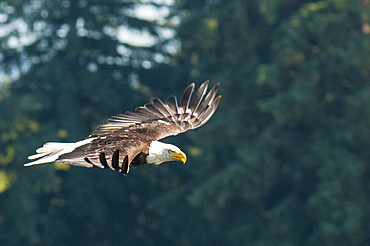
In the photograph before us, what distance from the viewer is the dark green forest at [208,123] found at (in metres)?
19.3

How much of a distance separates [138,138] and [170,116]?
3.42ft

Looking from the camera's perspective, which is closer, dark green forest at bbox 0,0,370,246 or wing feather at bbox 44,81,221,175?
wing feather at bbox 44,81,221,175

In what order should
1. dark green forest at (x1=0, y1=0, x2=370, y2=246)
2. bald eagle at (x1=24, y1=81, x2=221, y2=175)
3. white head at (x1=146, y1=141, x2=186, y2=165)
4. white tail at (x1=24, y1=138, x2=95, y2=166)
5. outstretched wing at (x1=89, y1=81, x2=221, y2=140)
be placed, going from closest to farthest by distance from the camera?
1. bald eagle at (x1=24, y1=81, x2=221, y2=175)
2. white tail at (x1=24, y1=138, x2=95, y2=166)
3. white head at (x1=146, y1=141, x2=186, y2=165)
4. outstretched wing at (x1=89, y1=81, x2=221, y2=140)
5. dark green forest at (x1=0, y1=0, x2=370, y2=246)

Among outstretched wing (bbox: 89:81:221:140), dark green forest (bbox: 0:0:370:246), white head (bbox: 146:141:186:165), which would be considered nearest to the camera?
white head (bbox: 146:141:186:165)

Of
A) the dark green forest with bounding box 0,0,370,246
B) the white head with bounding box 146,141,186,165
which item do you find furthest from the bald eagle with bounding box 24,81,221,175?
the dark green forest with bounding box 0,0,370,246

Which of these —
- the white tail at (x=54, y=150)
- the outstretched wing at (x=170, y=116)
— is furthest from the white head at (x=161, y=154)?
the white tail at (x=54, y=150)

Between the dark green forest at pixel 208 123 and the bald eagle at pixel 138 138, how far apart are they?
988 cm

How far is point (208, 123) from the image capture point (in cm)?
2103

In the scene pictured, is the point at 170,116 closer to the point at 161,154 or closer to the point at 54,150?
the point at 161,154

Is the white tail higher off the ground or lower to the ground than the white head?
higher

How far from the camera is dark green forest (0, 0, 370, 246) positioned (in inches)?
762

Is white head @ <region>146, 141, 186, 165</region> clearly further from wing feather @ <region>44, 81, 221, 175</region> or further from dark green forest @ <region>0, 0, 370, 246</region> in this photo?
dark green forest @ <region>0, 0, 370, 246</region>

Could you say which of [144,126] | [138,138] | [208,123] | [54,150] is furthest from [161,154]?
[208,123]

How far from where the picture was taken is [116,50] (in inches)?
947
